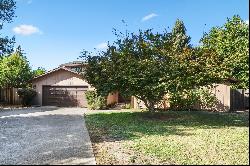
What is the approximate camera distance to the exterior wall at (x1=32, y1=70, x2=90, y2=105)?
103 feet

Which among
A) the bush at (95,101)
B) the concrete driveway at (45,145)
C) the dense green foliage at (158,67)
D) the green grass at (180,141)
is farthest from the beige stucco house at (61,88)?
the concrete driveway at (45,145)

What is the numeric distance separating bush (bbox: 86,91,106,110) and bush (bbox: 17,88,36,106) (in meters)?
5.76

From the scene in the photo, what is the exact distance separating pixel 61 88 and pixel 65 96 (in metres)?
0.84

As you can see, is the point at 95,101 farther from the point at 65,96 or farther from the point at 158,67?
the point at 158,67

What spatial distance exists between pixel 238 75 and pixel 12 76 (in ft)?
74.9

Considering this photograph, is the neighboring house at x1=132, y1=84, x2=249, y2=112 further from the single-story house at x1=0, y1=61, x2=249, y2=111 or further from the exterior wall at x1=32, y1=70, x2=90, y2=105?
the exterior wall at x1=32, y1=70, x2=90, y2=105

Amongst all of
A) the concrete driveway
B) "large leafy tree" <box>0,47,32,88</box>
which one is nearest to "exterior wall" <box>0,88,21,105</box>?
"large leafy tree" <box>0,47,32,88</box>

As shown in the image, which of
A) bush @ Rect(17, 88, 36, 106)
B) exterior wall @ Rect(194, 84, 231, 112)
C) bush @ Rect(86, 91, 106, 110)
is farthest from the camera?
bush @ Rect(17, 88, 36, 106)

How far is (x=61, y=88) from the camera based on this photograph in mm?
31656

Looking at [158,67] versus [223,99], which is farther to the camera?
[223,99]

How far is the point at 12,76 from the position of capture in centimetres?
3216

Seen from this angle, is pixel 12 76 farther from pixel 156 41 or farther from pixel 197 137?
pixel 197 137

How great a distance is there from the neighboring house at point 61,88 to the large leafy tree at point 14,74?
1416mm

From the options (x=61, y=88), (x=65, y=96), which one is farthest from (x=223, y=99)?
(x=61, y=88)
